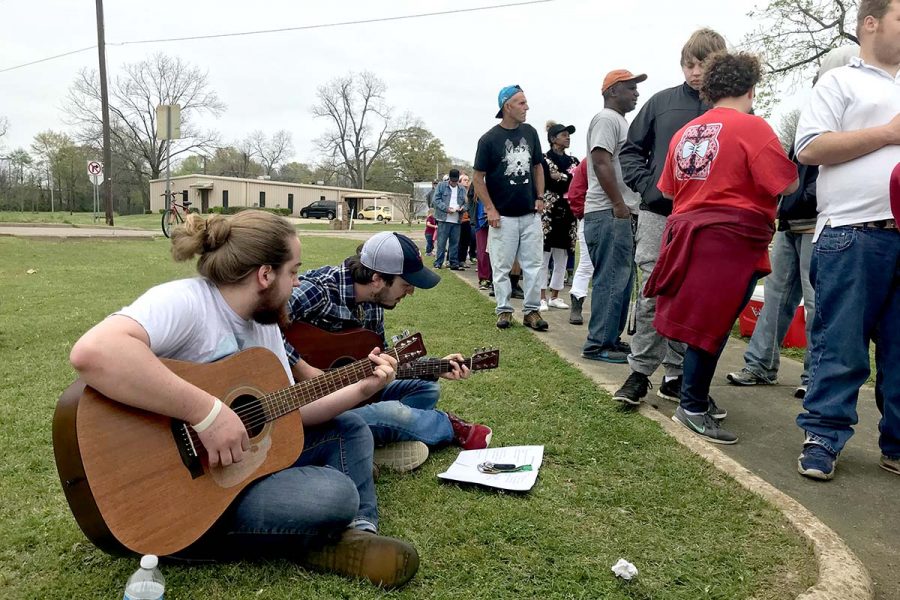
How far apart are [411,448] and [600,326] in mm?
2543

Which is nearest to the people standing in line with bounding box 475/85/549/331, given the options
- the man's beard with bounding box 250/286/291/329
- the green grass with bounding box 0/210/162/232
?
the man's beard with bounding box 250/286/291/329

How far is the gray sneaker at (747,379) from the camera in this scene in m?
4.54

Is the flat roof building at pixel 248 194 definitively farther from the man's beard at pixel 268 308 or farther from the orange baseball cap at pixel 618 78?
the man's beard at pixel 268 308

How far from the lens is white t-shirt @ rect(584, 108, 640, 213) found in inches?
192

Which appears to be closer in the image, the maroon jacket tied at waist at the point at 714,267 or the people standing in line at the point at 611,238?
the maroon jacket tied at waist at the point at 714,267

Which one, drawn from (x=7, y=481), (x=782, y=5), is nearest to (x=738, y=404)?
(x=7, y=481)

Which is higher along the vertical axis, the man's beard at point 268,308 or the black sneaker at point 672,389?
the man's beard at point 268,308

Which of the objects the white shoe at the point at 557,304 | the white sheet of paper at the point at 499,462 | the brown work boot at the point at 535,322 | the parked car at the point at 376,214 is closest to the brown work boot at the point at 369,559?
the white sheet of paper at the point at 499,462

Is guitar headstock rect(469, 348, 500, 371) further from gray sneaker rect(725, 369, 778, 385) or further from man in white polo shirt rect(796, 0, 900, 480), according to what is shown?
gray sneaker rect(725, 369, 778, 385)

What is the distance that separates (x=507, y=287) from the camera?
630 cm

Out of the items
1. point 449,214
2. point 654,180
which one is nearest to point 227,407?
point 654,180

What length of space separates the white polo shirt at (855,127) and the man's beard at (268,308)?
2.46 metres

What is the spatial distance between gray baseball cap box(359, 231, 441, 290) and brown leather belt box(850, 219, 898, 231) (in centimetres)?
200

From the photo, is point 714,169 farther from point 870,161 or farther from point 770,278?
point 770,278
